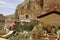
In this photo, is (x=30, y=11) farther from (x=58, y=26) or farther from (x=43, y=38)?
(x=43, y=38)

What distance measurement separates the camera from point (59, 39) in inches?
176

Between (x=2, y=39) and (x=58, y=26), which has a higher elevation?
(x=58, y=26)

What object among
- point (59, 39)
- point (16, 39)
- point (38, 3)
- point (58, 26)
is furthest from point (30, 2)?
point (59, 39)

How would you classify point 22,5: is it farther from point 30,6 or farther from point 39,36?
point 39,36

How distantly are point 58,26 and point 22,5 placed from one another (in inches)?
780

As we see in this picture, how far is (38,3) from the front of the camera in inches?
846

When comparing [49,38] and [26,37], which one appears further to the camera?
[26,37]

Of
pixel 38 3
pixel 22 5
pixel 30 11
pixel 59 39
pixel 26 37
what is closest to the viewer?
pixel 59 39

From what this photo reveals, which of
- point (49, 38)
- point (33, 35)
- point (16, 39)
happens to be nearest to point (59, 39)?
point (49, 38)

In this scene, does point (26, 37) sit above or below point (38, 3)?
below

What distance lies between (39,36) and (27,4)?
20553mm

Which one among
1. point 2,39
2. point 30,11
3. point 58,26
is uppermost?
point 30,11

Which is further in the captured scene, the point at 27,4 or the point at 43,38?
the point at 27,4

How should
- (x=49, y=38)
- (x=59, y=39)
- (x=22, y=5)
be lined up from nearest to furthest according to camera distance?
(x=59, y=39) < (x=49, y=38) < (x=22, y=5)
